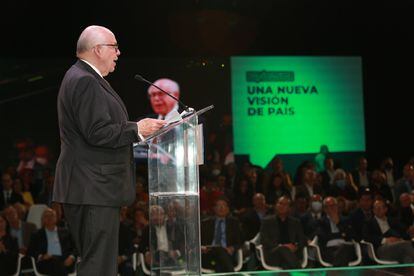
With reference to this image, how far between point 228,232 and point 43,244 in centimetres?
151

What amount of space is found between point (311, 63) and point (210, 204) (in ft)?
8.16

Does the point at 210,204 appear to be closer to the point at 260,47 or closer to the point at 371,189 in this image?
the point at 371,189

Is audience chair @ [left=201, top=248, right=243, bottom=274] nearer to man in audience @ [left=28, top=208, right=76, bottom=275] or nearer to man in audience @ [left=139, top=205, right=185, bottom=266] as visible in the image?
man in audience @ [left=28, top=208, right=76, bottom=275]

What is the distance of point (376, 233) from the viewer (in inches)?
233

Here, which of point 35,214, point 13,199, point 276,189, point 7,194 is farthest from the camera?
point 276,189

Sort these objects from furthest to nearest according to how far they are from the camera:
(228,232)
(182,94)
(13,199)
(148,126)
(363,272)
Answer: (182,94) < (13,199) < (228,232) < (363,272) < (148,126)

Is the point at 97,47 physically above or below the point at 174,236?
above

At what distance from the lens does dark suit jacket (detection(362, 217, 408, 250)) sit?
589cm

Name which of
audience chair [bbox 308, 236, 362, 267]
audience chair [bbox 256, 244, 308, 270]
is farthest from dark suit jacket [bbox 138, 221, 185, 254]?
audience chair [bbox 308, 236, 362, 267]

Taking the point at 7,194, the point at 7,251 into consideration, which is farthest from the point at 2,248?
the point at 7,194

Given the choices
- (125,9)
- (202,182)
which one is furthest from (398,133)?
(125,9)

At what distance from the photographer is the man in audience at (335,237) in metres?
5.70

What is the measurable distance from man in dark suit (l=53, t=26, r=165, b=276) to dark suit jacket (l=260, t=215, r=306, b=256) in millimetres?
3669

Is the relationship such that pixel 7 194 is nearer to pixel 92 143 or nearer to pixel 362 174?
pixel 362 174
